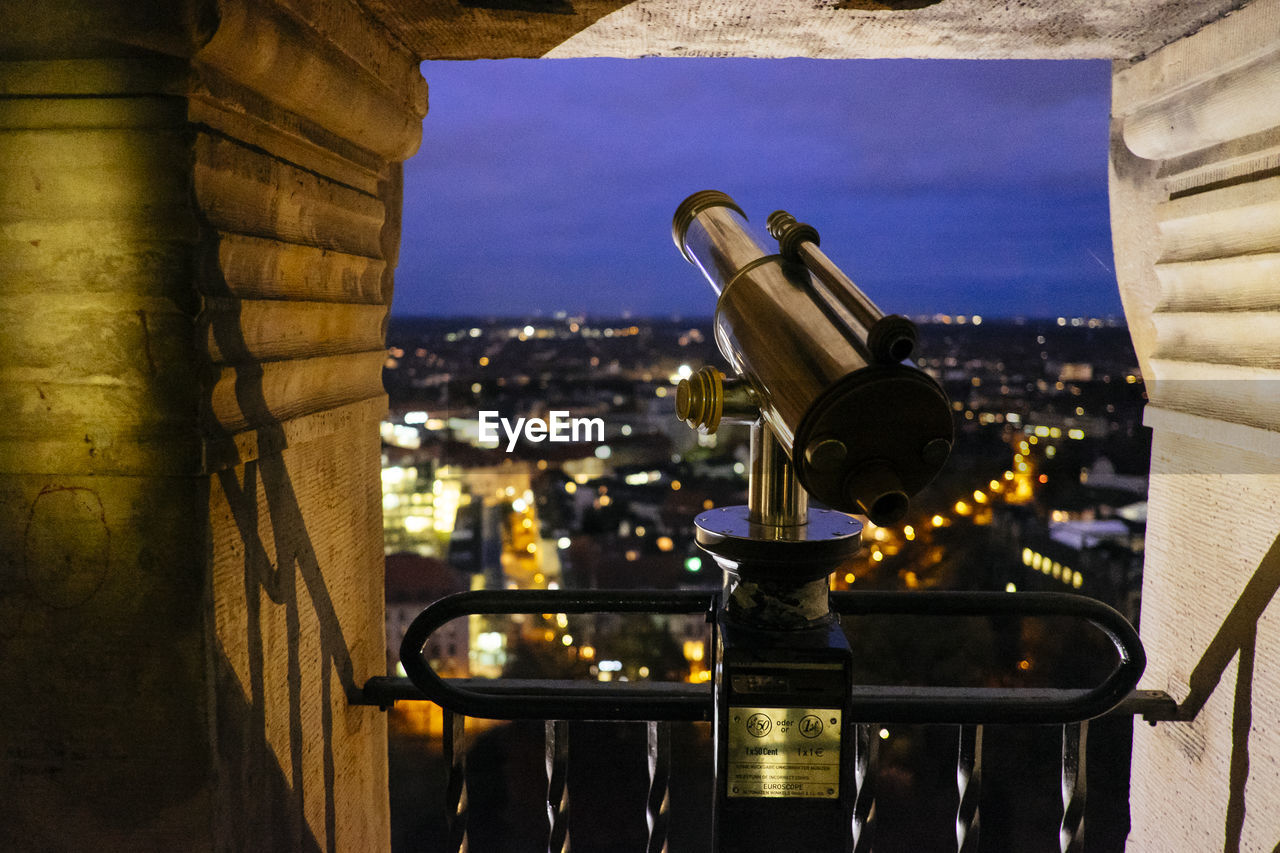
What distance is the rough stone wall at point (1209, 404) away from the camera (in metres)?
1.93

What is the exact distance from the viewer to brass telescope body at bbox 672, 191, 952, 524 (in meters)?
0.95

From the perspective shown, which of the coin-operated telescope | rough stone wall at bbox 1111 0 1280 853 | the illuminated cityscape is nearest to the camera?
the coin-operated telescope

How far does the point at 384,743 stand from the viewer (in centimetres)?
250

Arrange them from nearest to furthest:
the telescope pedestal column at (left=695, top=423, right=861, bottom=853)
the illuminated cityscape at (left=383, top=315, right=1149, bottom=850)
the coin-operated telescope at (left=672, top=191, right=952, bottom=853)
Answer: the coin-operated telescope at (left=672, top=191, right=952, bottom=853), the telescope pedestal column at (left=695, top=423, right=861, bottom=853), the illuminated cityscape at (left=383, top=315, right=1149, bottom=850)

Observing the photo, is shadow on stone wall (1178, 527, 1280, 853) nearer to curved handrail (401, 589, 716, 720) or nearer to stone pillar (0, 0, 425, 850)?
curved handrail (401, 589, 716, 720)

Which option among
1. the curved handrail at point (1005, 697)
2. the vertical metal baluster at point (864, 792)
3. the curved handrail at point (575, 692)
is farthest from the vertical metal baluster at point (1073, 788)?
the curved handrail at point (575, 692)

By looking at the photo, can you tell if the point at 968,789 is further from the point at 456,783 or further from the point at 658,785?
the point at 456,783

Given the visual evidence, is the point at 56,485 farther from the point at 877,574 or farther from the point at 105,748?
the point at 877,574

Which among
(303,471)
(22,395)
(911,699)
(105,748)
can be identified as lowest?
(105,748)

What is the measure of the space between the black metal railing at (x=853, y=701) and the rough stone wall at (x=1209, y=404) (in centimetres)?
75

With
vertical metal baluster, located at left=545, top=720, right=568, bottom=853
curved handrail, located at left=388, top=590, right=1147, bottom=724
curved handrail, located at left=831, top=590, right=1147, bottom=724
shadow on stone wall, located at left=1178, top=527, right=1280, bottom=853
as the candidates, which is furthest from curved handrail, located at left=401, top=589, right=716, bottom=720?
shadow on stone wall, located at left=1178, top=527, right=1280, bottom=853

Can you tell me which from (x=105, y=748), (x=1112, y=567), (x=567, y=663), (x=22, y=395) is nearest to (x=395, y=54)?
(x=22, y=395)

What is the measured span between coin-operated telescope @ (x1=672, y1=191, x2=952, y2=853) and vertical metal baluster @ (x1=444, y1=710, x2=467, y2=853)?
54 centimetres

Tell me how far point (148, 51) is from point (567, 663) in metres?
21.2
